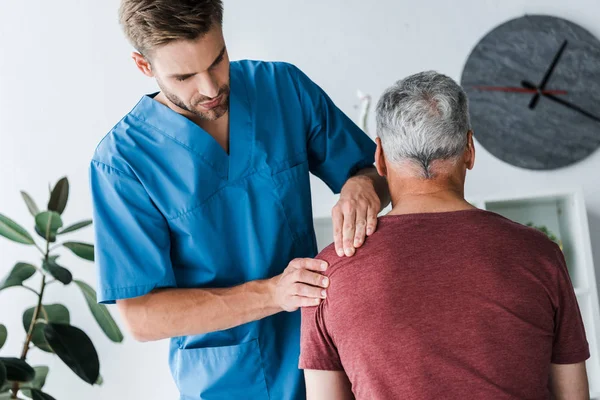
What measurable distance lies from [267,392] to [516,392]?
57cm

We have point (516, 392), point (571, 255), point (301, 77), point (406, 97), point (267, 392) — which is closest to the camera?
point (516, 392)

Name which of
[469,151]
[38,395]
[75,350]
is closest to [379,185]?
[469,151]

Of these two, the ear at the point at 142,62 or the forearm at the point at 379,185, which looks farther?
the forearm at the point at 379,185

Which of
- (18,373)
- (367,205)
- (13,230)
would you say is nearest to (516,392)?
(367,205)

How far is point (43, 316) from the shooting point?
2.38m

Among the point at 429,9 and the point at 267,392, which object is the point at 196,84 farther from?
the point at 429,9

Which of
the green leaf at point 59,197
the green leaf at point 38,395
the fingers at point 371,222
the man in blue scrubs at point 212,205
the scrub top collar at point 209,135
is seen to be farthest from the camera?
the green leaf at point 59,197

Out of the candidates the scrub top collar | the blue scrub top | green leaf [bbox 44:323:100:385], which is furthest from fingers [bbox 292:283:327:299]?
green leaf [bbox 44:323:100:385]

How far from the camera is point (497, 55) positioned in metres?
2.77

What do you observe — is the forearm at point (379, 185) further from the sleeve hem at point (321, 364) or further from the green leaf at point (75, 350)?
the green leaf at point (75, 350)

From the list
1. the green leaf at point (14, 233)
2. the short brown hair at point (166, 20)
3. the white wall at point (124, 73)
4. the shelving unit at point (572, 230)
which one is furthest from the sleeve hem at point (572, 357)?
the green leaf at point (14, 233)

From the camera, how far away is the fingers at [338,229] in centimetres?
111

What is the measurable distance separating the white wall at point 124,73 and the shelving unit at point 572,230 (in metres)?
0.19

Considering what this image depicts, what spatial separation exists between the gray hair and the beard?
341mm
